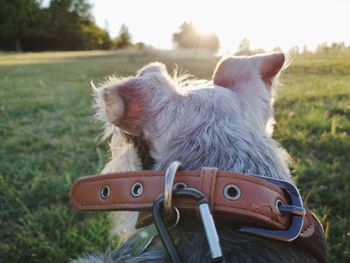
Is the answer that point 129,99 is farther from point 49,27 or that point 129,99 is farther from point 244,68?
point 49,27

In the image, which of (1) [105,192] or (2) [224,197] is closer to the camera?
(2) [224,197]

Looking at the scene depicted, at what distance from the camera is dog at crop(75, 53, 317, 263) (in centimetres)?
145

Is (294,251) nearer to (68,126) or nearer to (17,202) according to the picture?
(17,202)

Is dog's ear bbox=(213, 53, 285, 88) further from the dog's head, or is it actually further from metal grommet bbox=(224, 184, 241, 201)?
metal grommet bbox=(224, 184, 241, 201)

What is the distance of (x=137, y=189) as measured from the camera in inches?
58.2

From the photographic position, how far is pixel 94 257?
1.71 m

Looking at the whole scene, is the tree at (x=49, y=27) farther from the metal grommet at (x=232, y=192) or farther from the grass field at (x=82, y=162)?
the metal grommet at (x=232, y=192)

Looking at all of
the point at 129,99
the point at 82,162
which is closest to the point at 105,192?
the point at 129,99

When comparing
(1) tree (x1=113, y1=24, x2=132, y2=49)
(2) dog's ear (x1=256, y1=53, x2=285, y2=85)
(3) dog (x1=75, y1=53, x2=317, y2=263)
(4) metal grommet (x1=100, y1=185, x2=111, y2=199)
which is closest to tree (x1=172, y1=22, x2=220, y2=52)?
(2) dog's ear (x1=256, y1=53, x2=285, y2=85)

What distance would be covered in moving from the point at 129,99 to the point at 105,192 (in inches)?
16.0

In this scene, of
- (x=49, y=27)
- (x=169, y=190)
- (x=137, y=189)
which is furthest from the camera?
(x=49, y=27)

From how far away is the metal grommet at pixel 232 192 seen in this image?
1362mm

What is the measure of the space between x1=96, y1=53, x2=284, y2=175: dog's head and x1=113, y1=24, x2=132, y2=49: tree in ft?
213

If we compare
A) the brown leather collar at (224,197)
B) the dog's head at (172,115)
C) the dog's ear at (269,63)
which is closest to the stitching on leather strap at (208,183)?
the brown leather collar at (224,197)
